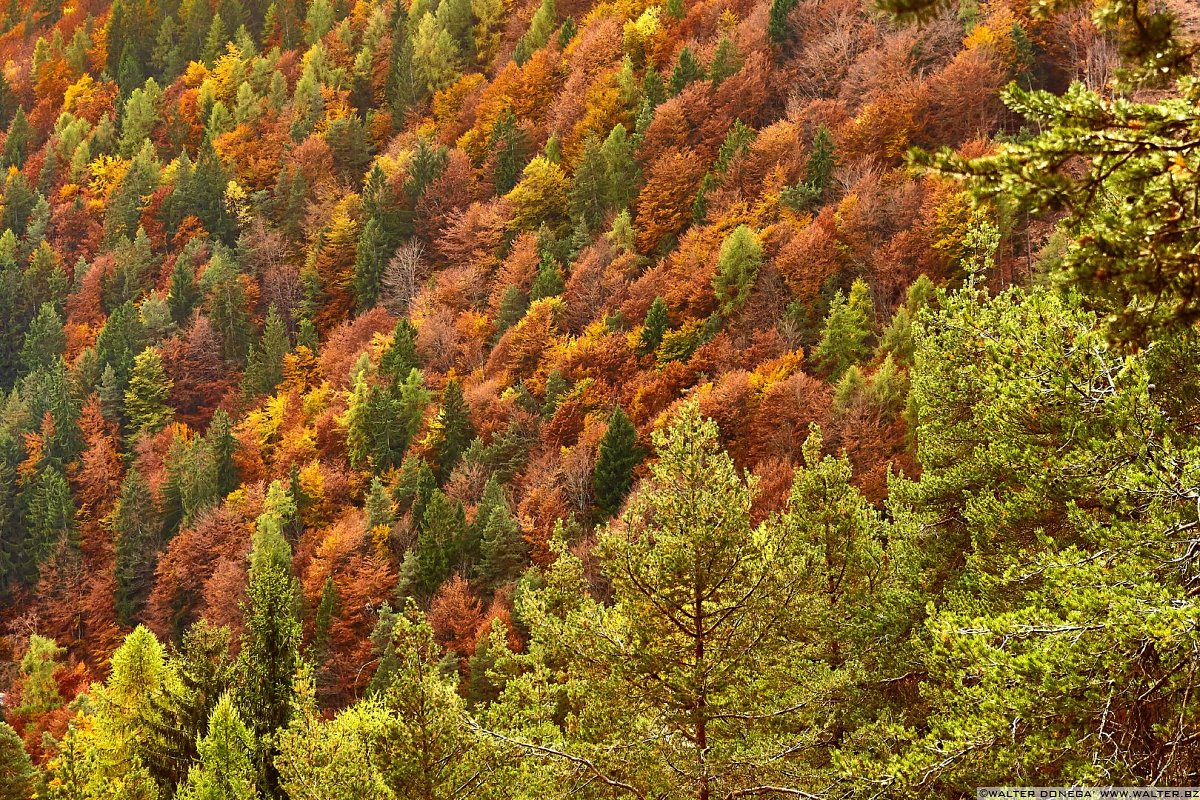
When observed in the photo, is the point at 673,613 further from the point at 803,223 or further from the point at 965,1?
the point at 965,1

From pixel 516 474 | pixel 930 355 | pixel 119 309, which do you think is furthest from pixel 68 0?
pixel 930 355

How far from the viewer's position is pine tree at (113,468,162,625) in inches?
2041

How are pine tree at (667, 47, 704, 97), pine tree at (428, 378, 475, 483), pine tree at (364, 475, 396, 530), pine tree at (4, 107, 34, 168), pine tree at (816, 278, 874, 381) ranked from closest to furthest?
1. pine tree at (816, 278, 874, 381)
2. pine tree at (364, 475, 396, 530)
3. pine tree at (428, 378, 475, 483)
4. pine tree at (667, 47, 704, 97)
5. pine tree at (4, 107, 34, 168)

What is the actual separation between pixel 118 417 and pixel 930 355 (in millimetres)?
63753

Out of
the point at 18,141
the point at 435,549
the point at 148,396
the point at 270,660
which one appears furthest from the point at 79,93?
the point at 270,660

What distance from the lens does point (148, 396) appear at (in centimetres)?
6488

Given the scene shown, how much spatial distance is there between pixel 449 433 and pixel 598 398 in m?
7.87

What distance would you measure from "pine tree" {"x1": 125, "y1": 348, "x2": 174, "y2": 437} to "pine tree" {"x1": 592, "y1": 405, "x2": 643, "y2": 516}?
38.8m

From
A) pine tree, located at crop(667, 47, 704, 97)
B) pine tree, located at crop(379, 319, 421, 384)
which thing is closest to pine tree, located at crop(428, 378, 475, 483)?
pine tree, located at crop(379, 319, 421, 384)

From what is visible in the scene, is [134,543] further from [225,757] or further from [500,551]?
[225,757]

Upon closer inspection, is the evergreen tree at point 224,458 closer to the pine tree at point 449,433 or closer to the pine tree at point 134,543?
the pine tree at point 134,543

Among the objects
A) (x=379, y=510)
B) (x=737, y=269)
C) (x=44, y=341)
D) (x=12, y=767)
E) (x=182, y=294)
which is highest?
(x=12, y=767)

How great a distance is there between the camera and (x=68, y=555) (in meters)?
55.9

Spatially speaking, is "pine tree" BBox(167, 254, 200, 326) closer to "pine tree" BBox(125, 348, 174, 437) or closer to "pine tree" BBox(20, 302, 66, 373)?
"pine tree" BBox(125, 348, 174, 437)
